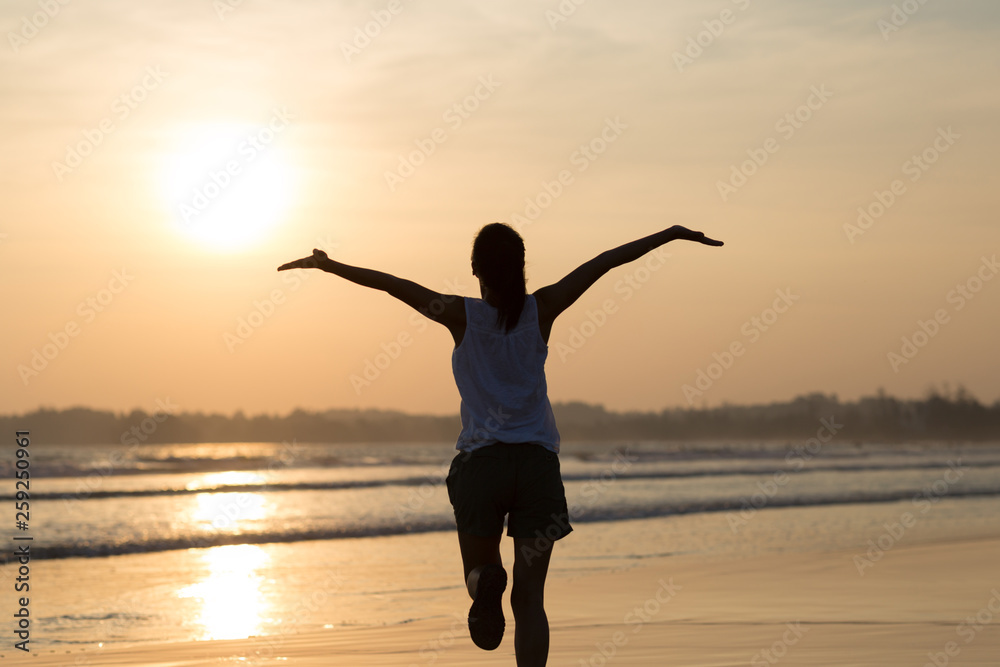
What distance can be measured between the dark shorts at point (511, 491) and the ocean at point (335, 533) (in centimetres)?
393

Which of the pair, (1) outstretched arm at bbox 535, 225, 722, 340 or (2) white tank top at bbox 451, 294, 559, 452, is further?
(1) outstretched arm at bbox 535, 225, 722, 340

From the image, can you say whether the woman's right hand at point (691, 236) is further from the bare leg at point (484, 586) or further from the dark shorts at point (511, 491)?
the bare leg at point (484, 586)

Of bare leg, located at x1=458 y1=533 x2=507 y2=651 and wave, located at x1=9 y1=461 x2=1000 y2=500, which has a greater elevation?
bare leg, located at x1=458 y1=533 x2=507 y2=651

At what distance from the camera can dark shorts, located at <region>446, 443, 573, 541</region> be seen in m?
3.63

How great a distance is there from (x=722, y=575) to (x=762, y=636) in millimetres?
3283

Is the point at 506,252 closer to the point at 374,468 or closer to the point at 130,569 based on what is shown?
the point at 130,569

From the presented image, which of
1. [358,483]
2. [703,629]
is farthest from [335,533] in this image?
[358,483]

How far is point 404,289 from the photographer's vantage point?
3514 mm

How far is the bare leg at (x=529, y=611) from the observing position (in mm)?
3758

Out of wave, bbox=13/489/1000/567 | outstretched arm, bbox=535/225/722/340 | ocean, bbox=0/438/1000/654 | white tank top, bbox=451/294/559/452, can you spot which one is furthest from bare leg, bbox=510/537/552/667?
wave, bbox=13/489/1000/567

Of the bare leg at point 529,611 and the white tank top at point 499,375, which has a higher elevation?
the white tank top at point 499,375

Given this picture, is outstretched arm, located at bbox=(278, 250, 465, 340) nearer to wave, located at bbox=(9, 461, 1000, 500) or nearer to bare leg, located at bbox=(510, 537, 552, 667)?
bare leg, located at bbox=(510, 537, 552, 667)

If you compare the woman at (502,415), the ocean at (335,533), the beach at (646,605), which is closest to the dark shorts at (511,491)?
the woman at (502,415)

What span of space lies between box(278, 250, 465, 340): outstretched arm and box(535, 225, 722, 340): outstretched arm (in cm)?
31
